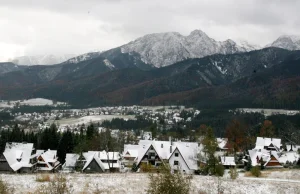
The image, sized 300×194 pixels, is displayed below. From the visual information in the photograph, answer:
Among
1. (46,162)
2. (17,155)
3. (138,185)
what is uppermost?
(17,155)

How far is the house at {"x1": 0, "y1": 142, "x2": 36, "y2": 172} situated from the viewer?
9550 centimetres

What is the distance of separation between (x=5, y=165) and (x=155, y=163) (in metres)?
37.9

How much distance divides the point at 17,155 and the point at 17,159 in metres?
1.05

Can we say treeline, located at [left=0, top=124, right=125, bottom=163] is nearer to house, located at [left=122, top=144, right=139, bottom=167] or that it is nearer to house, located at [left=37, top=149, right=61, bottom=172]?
house, located at [left=122, top=144, right=139, bottom=167]

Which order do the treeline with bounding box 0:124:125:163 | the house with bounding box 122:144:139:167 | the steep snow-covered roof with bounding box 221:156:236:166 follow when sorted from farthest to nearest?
the house with bounding box 122:144:139:167 → the treeline with bounding box 0:124:125:163 → the steep snow-covered roof with bounding box 221:156:236:166

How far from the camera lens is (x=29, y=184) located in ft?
178

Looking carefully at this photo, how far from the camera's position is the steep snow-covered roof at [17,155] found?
316ft

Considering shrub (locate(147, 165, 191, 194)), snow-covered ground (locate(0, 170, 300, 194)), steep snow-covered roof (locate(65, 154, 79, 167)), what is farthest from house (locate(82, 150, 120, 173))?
shrub (locate(147, 165, 191, 194))

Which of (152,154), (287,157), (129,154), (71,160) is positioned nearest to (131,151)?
(129,154)

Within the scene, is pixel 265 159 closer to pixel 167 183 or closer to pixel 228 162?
pixel 228 162

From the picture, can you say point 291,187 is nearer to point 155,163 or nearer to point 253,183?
point 253,183

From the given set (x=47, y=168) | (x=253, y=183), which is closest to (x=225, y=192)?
(x=253, y=183)

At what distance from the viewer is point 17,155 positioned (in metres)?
98.5

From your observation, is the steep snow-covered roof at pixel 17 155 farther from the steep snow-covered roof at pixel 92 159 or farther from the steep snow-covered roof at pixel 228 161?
the steep snow-covered roof at pixel 228 161
